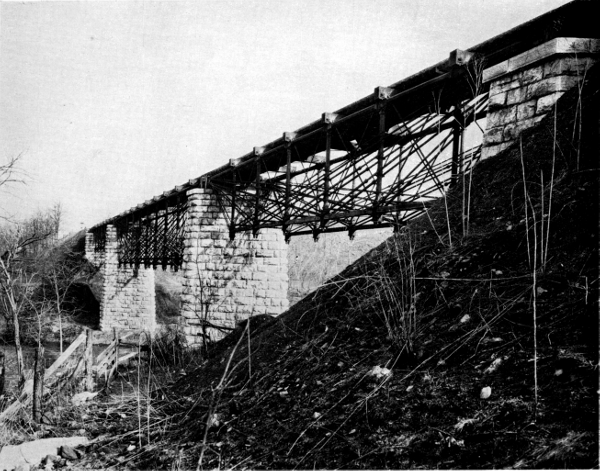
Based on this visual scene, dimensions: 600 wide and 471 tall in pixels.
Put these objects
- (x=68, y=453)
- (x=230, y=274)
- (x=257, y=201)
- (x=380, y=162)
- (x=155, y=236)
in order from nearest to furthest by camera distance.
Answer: (x=68, y=453) < (x=380, y=162) < (x=257, y=201) < (x=230, y=274) < (x=155, y=236)

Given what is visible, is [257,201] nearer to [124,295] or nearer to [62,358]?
[62,358]

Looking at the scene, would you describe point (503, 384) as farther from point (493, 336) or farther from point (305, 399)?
point (305, 399)

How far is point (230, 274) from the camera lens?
12.4 meters

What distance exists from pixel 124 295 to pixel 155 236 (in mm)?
6266

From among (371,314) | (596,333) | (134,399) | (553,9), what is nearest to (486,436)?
(596,333)

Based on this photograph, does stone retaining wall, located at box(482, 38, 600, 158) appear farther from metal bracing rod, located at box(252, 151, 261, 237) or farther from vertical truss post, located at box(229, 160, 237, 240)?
vertical truss post, located at box(229, 160, 237, 240)

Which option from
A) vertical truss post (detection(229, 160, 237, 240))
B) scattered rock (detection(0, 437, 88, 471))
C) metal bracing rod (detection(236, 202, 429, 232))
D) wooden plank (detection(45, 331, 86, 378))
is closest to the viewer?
scattered rock (detection(0, 437, 88, 471))

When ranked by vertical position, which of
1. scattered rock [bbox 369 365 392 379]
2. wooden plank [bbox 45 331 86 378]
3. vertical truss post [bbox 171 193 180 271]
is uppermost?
vertical truss post [bbox 171 193 180 271]

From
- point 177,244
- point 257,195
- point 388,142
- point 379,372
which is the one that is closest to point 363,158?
point 388,142

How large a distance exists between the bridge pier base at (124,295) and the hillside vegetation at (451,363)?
19491 mm

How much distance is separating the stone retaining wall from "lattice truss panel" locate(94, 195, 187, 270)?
11421mm

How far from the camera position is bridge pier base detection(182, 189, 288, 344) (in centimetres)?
1221

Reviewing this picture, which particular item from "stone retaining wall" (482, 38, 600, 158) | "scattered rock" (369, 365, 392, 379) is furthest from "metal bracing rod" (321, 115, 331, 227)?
"scattered rock" (369, 365, 392, 379)

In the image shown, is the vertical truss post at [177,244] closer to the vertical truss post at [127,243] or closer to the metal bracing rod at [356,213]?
the vertical truss post at [127,243]
